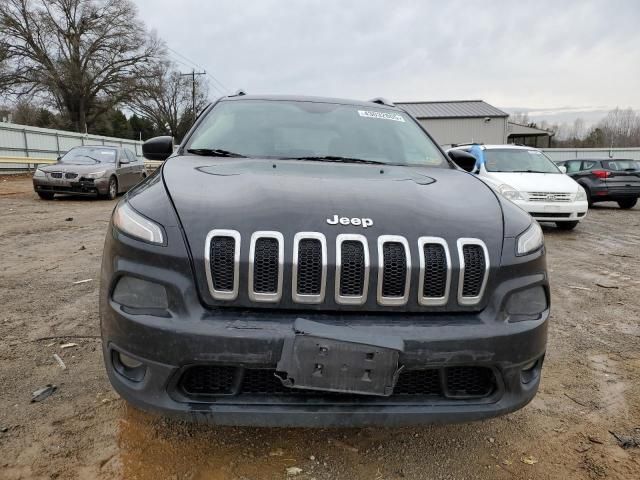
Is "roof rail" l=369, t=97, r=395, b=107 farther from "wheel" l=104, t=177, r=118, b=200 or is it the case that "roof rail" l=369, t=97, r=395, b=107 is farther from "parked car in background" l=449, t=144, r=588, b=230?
"wheel" l=104, t=177, r=118, b=200

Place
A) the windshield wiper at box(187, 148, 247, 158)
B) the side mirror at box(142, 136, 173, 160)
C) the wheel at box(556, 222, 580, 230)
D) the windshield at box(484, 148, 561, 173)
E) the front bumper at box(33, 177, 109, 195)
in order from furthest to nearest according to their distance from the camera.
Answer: the front bumper at box(33, 177, 109, 195)
the windshield at box(484, 148, 561, 173)
the wheel at box(556, 222, 580, 230)
the side mirror at box(142, 136, 173, 160)
the windshield wiper at box(187, 148, 247, 158)

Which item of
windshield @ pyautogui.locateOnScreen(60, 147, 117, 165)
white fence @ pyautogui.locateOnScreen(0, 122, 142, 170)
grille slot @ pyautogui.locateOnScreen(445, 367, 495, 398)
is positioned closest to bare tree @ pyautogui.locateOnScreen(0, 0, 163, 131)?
white fence @ pyautogui.locateOnScreen(0, 122, 142, 170)

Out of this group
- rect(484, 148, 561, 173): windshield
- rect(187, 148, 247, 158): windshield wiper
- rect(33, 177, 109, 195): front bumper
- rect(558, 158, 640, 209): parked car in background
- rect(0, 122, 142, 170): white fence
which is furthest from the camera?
rect(0, 122, 142, 170): white fence

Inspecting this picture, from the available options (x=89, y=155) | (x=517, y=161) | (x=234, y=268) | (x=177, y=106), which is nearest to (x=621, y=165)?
(x=517, y=161)

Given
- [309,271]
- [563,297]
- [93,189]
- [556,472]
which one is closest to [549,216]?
[563,297]

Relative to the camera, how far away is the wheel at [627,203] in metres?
14.2

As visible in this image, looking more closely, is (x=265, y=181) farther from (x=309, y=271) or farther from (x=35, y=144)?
(x=35, y=144)

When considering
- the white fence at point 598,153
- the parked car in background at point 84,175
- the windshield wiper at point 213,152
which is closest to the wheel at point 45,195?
the parked car in background at point 84,175

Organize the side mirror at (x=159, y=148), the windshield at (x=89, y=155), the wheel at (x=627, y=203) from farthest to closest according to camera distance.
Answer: the wheel at (x=627, y=203) < the windshield at (x=89, y=155) < the side mirror at (x=159, y=148)

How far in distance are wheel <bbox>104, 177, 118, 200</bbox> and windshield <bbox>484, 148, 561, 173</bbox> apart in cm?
882

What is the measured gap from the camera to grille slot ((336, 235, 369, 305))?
1722 mm

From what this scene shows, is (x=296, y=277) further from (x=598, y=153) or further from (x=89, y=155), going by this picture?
(x=598, y=153)

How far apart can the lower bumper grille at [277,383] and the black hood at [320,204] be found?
A: 0.27 meters

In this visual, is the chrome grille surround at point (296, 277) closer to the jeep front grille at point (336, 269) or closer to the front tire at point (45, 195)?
the jeep front grille at point (336, 269)
